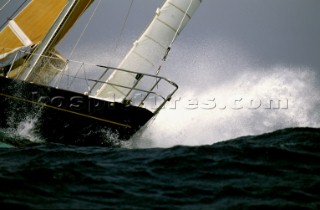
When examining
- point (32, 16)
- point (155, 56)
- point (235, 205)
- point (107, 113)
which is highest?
point (32, 16)

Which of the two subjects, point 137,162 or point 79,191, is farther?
point 137,162

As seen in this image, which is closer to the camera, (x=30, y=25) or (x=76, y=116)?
(x=76, y=116)

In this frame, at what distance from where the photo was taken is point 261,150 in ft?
28.1

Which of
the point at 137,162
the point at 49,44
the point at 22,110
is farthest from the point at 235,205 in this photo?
the point at 49,44

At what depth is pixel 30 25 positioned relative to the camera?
15.2 metres

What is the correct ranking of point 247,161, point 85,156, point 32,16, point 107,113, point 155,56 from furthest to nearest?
point 32,16, point 155,56, point 107,113, point 85,156, point 247,161

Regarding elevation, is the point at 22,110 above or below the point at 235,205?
above

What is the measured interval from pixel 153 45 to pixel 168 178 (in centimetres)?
744

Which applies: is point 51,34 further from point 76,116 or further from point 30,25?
point 76,116

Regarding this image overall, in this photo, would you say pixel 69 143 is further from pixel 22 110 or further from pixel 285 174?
pixel 285 174

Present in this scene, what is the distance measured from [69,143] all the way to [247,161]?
5.74 metres

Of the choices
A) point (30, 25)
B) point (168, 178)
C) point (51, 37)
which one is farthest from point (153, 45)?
point (168, 178)

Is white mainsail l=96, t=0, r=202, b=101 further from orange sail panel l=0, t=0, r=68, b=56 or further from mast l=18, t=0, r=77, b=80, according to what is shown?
orange sail panel l=0, t=0, r=68, b=56

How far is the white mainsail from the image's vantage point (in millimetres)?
12906
